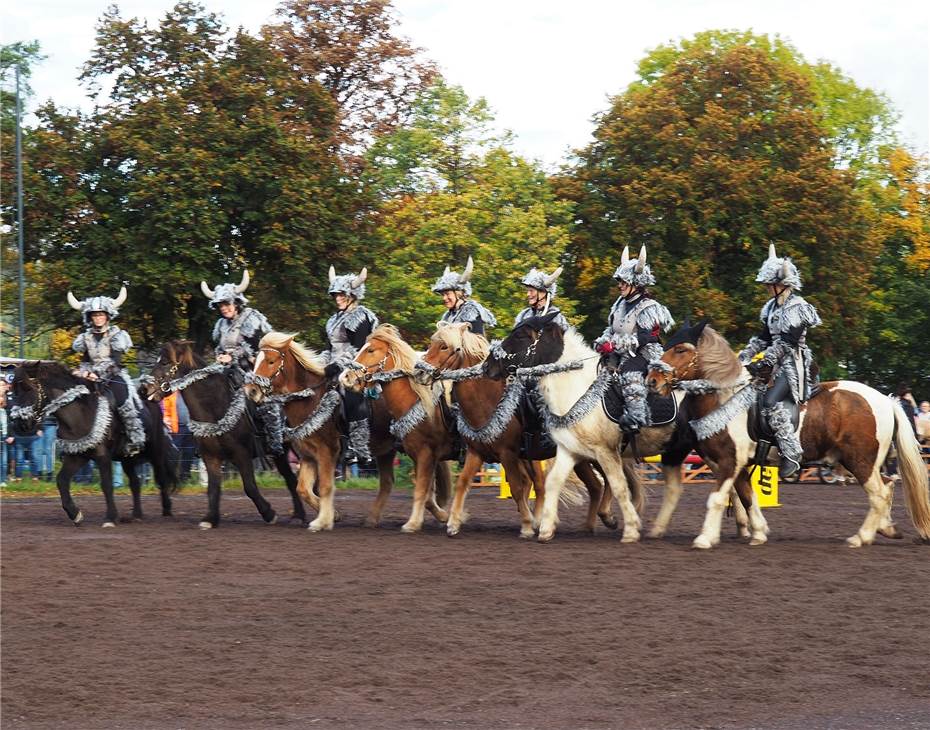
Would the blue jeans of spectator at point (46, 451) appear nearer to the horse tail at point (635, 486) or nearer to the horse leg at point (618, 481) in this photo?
the horse tail at point (635, 486)

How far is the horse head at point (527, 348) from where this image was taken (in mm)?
14594

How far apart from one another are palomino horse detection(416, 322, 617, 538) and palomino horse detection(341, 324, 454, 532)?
33cm

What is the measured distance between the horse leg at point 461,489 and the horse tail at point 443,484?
1.54m

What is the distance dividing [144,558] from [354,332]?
4.16m

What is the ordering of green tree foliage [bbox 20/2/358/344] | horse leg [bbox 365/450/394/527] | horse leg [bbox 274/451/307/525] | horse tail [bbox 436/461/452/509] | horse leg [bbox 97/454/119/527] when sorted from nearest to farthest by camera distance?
horse leg [bbox 97/454/119/527]
horse leg [bbox 365/450/394/527]
horse tail [bbox 436/461/452/509]
horse leg [bbox 274/451/307/525]
green tree foliage [bbox 20/2/358/344]

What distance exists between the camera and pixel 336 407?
15984mm

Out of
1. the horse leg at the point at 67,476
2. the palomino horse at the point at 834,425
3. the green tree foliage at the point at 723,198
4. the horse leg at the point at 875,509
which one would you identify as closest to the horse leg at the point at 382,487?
the horse leg at the point at 67,476

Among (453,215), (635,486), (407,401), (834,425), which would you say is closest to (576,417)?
(635,486)

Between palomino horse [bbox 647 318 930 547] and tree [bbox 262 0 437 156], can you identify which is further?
tree [bbox 262 0 437 156]

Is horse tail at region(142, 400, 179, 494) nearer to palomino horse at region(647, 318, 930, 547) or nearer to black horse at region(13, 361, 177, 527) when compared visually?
black horse at region(13, 361, 177, 527)

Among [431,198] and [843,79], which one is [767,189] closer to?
[431,198]

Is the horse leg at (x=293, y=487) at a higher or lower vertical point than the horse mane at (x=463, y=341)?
lower

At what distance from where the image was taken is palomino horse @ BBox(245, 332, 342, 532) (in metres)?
15.9

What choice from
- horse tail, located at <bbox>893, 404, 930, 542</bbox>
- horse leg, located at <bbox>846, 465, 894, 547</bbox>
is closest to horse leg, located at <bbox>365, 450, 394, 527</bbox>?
horse leg, located at <bbox>846, 465, 894, 547</bbox>
